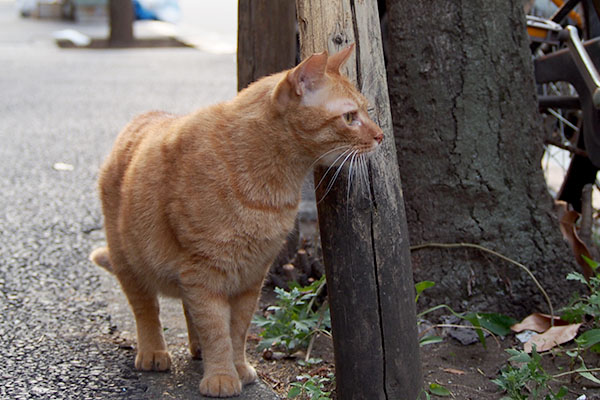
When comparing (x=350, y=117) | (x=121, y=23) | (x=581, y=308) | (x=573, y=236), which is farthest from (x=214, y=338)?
(x=121, y=23)

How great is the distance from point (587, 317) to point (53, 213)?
3375 millimetres

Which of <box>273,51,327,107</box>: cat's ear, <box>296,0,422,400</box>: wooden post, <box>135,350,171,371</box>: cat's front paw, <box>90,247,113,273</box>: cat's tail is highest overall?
<box>273,51,327,107</box>: cat's ear

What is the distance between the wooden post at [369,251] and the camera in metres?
2.48

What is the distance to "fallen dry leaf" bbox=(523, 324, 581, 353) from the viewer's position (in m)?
3.02

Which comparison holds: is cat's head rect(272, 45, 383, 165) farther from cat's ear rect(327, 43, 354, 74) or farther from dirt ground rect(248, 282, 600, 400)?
dirt ground rect(248, 282, 600, 400)

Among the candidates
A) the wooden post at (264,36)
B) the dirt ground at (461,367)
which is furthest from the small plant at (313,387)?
the wooden post at (264,36)

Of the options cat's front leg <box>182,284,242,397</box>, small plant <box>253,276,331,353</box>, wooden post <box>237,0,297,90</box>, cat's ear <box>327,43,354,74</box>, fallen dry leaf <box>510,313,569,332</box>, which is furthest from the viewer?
wooden post <box>237,0,297,90</box>

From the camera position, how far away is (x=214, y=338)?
2.66 metres

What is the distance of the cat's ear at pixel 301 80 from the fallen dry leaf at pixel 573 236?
1.74 metres

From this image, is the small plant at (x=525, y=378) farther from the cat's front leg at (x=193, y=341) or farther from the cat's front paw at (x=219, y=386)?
the cat's front leg at (x=193, y=341)

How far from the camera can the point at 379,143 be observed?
2463 mm

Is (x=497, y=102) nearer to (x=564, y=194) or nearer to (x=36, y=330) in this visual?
(x=564, y=194)

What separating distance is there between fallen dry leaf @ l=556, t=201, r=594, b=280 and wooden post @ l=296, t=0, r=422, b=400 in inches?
51.5

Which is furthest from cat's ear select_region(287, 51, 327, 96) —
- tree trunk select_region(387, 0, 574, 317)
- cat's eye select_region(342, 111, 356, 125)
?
tree trunk select_region(387, 0, 574, 317)
